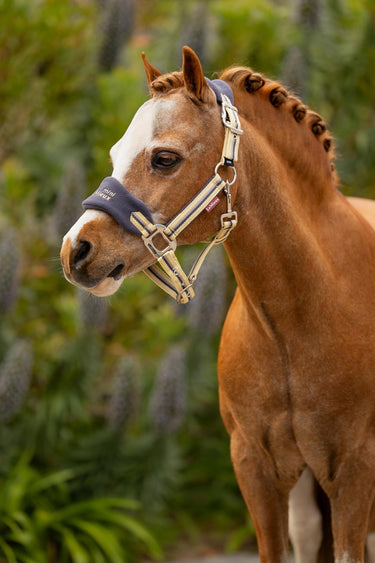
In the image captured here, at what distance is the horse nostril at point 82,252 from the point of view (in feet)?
5.13

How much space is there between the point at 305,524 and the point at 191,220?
124 centimetres

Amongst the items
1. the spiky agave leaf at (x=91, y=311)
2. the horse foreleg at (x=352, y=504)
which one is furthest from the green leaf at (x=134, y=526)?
the horse foreleg at (x=352, y=504)

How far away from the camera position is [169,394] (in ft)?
13.2

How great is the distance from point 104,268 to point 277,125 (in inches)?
24.0

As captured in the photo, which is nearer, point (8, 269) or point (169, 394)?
point (8, 269)

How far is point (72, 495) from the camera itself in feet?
13.9

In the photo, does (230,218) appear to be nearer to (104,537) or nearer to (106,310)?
(106,310)

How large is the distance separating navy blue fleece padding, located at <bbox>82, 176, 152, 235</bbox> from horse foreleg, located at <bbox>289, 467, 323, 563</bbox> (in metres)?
1.19

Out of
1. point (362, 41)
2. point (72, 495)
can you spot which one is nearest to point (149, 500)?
point (72, 495)

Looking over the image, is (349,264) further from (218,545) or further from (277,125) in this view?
(218,545)

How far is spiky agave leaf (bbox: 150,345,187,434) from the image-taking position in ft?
13.2

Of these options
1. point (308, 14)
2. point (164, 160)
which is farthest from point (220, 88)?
point (308, 14)

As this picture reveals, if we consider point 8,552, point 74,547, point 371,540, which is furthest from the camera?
point 74,547

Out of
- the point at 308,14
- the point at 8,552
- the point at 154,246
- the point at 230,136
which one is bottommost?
the point at 8,552
